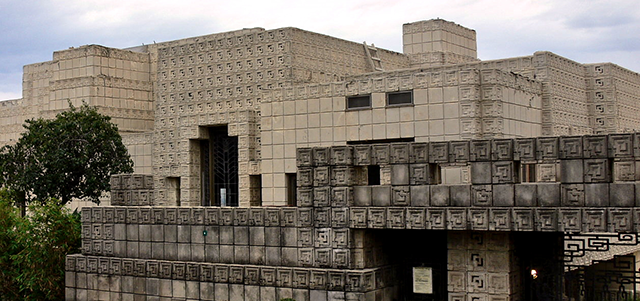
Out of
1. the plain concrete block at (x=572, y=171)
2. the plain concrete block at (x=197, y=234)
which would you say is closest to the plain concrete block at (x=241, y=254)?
the plain concrete block at (x=197, y=234)

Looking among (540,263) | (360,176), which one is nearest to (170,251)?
(360,176)

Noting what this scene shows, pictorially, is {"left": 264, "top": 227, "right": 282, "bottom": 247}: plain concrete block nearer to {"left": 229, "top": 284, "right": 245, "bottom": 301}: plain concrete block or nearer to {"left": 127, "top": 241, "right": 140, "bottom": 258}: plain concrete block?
{"left": 229, "top": 284, "right": 245, "bottom": 301}: plain concrete block

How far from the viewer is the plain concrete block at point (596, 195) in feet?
45.0

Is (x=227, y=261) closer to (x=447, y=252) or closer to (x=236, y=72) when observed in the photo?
(x=447, y=252)

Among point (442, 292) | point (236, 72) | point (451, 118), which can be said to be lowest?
point (442, 292)

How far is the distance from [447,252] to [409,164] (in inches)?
85.1

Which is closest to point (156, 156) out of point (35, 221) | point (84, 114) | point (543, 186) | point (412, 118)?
point (84, 114)

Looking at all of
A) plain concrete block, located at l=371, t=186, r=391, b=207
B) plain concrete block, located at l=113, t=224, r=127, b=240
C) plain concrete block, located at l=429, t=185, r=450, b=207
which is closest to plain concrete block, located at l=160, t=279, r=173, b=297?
plain concrete block, located at l=113, t=224, r=127, b=240

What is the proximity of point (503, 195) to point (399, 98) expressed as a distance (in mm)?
9961

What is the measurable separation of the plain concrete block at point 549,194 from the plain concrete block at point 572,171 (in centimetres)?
23

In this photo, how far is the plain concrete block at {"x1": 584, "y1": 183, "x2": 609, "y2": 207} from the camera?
1373cm

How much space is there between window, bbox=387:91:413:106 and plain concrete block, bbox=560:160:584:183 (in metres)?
10.3

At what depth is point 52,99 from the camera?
130 ft

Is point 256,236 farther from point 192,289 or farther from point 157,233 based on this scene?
point 157,233
